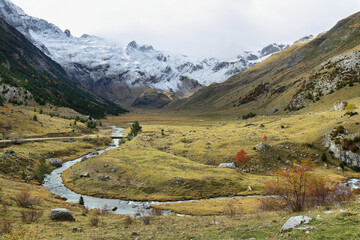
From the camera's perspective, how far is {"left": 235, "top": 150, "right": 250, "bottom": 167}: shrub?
7672 centimetres

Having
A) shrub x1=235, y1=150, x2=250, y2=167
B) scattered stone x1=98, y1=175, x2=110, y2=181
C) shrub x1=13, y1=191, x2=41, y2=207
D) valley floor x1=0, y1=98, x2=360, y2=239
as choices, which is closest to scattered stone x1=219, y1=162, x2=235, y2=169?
shrub x1=235, y1=150, x2=250, y2=167

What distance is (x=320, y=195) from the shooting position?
108ft

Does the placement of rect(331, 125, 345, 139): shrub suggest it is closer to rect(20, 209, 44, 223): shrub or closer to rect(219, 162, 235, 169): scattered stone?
rect(219, 162, 235, 169): scattered stone

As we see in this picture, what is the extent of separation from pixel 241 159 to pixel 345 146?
34175 millimetres

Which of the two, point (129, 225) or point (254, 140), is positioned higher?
point (254, 140)

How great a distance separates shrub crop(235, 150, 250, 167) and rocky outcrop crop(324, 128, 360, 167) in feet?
97.0

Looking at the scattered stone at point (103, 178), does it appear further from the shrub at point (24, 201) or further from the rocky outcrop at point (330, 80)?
the rocky outcrop at point (330, 80)

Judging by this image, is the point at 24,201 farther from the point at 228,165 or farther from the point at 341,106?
the point at 341,106

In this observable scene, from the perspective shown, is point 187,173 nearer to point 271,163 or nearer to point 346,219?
point 271,163

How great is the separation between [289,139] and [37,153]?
102 metres

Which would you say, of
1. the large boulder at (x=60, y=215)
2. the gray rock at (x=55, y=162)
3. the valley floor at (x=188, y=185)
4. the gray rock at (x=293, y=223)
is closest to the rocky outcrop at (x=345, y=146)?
the valley floor at (x=188, y=185)

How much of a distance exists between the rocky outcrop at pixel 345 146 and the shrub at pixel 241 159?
97.0 ft

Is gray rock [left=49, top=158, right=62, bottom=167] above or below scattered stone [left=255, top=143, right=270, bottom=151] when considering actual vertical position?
below

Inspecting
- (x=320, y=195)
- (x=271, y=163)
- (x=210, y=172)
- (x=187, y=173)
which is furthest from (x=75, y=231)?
(x=271, y=163)
